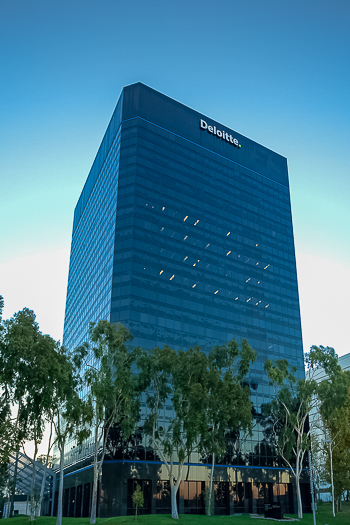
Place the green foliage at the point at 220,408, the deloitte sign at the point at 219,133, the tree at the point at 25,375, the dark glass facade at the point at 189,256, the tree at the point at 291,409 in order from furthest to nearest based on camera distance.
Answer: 1. the deloitte sign at the point at 219,133
2. the dark glass facade at the point at 189,256
3. the tree at the point at 291,409
4. the green foliage at the point at 220,408
5. the tree at the point at 25,375

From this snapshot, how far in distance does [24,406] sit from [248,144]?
81.0 metres

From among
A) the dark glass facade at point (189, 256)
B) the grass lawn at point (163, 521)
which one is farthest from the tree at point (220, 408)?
the dark glass facade at point (189, 256)

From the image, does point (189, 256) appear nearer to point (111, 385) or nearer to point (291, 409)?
point (291, 409)

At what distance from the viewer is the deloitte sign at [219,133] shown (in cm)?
9762

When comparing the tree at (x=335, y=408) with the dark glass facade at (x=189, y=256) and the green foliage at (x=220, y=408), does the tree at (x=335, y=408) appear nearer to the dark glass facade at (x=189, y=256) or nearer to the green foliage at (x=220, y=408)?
the dark glass facade at (x=189, y=256)

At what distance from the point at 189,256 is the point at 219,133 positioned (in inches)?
1291

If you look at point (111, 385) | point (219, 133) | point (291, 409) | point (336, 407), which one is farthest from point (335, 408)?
point (219, 133)

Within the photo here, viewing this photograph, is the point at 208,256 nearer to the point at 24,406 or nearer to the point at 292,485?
the point at 292,485

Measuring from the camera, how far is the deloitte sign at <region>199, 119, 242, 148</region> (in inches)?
3844

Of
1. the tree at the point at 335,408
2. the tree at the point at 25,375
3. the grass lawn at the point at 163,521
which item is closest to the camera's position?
the tree at the point at 25,375

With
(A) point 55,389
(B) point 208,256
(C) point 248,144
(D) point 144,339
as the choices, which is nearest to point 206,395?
(A) point 55,389

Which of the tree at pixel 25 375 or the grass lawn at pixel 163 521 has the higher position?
the tree at pixel 25 375

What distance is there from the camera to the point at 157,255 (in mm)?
77312

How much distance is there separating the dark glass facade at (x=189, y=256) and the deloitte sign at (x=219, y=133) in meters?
0.28
